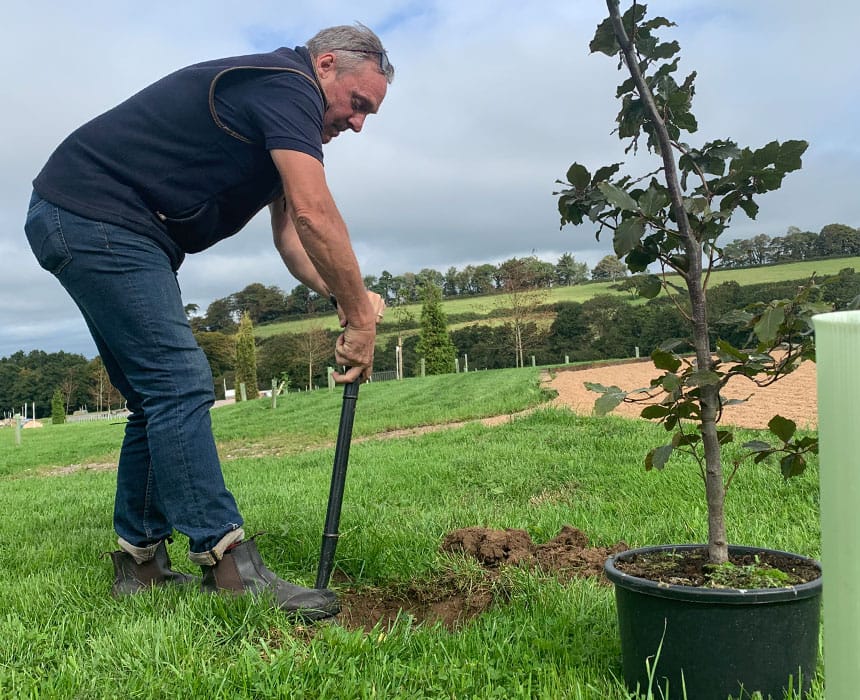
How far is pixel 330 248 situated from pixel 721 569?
4.82ft

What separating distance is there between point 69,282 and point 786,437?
2.34 metres

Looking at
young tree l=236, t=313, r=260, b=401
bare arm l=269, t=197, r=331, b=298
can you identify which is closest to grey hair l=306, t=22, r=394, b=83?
bare arm l=269, t=197, r=331, b=298

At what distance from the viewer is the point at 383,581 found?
2.78 meters

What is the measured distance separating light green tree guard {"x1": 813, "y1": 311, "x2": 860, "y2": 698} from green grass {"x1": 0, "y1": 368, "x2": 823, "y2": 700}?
105 centimetres

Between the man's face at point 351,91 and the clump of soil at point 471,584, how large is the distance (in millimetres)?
1738

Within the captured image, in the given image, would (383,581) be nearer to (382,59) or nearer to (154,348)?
(154,348)

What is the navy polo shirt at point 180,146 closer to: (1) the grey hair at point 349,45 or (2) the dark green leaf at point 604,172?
(1) the grey hair at point 349,45

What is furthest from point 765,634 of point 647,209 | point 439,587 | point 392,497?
point 392,497

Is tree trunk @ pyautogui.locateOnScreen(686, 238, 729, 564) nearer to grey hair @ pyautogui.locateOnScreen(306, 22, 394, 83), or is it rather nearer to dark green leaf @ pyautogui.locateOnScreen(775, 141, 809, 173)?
dark green leaf @ pyautogui.locateOnScreen(775, 141, 809, 173)

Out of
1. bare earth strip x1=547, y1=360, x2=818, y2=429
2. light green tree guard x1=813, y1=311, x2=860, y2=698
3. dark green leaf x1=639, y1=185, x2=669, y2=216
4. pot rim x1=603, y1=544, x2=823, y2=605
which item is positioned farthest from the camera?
bare earth strip x1=547, y1=360, x2=818, y2=429

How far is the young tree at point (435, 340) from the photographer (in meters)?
42.1

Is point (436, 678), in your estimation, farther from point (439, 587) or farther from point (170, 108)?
point (170, 108)

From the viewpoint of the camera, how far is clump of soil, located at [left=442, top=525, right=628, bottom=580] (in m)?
2.69

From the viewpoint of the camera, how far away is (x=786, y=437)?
6.27ft
